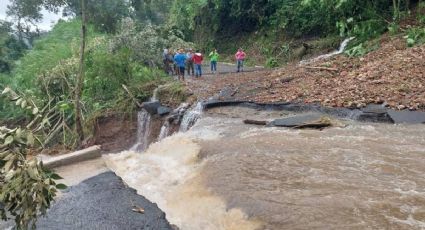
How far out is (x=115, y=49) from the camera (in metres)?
17.4

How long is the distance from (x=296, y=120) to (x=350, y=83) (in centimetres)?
254

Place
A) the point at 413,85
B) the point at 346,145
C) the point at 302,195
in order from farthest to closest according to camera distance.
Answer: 1. the point at 413,85
2. the point at 346,145
3. the point at 302,195

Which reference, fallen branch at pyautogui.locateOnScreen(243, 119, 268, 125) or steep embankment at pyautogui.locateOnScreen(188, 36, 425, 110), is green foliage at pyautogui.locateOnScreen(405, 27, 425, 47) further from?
fallen branch at pyautogui.locateOnScreen(243, 119, 268, 125)

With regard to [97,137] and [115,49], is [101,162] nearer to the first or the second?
[97,137]

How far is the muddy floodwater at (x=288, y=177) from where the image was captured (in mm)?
4527

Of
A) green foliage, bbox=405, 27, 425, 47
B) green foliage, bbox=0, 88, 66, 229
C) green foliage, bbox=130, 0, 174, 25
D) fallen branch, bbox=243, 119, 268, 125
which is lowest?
fallen branch, bbox=243, 119, 268, 125

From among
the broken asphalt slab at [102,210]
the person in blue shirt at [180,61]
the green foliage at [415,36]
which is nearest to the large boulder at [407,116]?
the green foliage at [415,36]

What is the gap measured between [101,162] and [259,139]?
2.81 metres

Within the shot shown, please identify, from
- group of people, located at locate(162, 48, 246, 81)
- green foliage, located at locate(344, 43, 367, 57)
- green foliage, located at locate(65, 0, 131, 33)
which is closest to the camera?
green foliage, located at locate(344, 43, 367, 57)

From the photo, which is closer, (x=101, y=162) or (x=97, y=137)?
(x=101, y=162)

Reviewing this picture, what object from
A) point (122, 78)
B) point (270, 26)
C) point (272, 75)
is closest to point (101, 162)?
point (122, 78)

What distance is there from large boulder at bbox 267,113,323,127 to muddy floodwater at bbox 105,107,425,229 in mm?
291

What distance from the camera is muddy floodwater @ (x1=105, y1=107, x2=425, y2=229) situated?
4527mm

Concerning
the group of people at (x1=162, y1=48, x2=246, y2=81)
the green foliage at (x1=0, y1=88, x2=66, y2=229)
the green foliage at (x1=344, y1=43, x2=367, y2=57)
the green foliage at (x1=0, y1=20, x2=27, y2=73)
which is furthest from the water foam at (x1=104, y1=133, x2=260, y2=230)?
the green foliage at (x1=0, y1=20, x2=27, y2=73)
